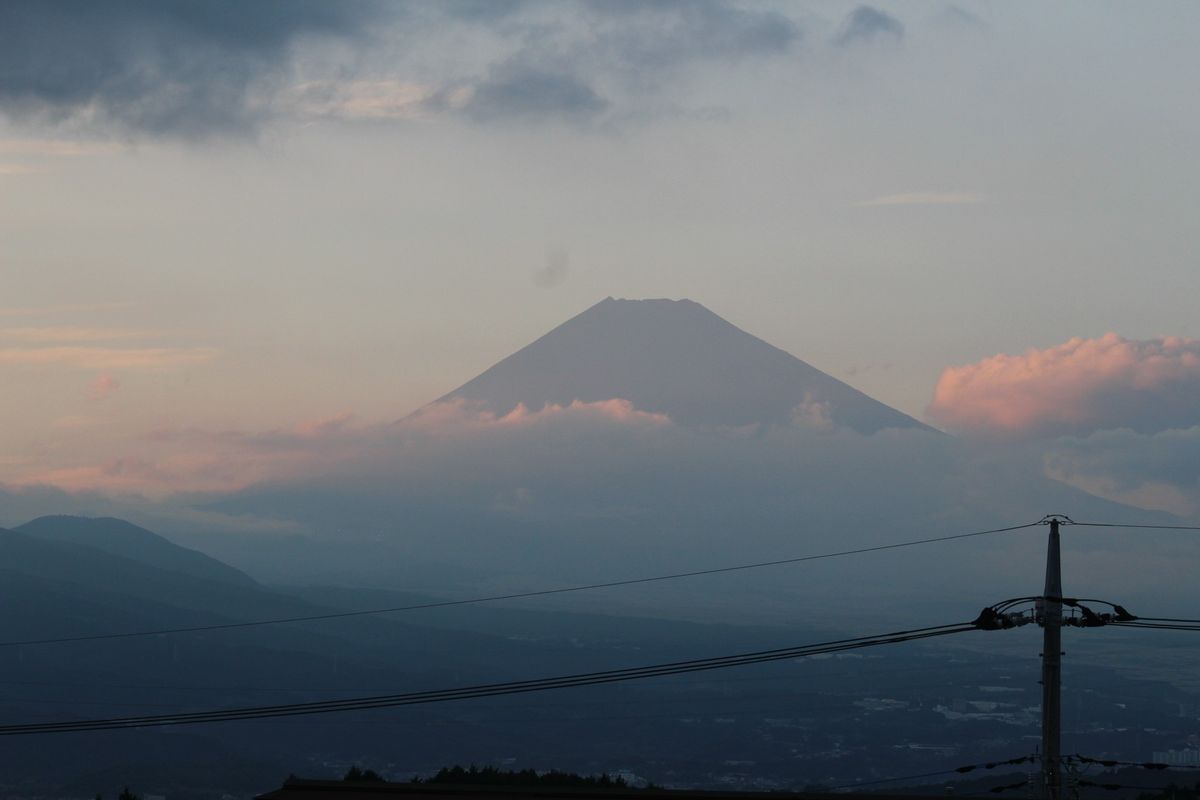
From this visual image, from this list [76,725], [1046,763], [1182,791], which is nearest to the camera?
[1046,763]

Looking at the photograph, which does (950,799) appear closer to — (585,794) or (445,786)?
(585,794)

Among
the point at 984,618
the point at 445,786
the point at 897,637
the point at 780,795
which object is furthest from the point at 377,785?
the point at 984,618

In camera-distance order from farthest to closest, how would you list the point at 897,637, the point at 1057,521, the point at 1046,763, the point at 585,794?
the point at 585,794 < the point at 897,637 < the point at 1057,521 < the point at 1046,763

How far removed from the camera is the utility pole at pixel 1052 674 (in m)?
27.3

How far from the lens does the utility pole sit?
2730 centimetres

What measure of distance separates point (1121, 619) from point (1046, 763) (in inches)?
165

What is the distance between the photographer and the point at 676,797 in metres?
34.6

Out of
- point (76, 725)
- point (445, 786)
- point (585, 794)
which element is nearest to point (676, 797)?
point (585, 794)

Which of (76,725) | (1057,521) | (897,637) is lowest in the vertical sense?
(76,725)

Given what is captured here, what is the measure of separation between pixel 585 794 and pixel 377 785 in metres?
5.72

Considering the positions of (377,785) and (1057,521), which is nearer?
(1057,521)

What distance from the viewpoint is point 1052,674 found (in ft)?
92.4

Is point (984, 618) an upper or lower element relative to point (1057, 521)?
lower

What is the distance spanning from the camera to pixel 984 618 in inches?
1145
